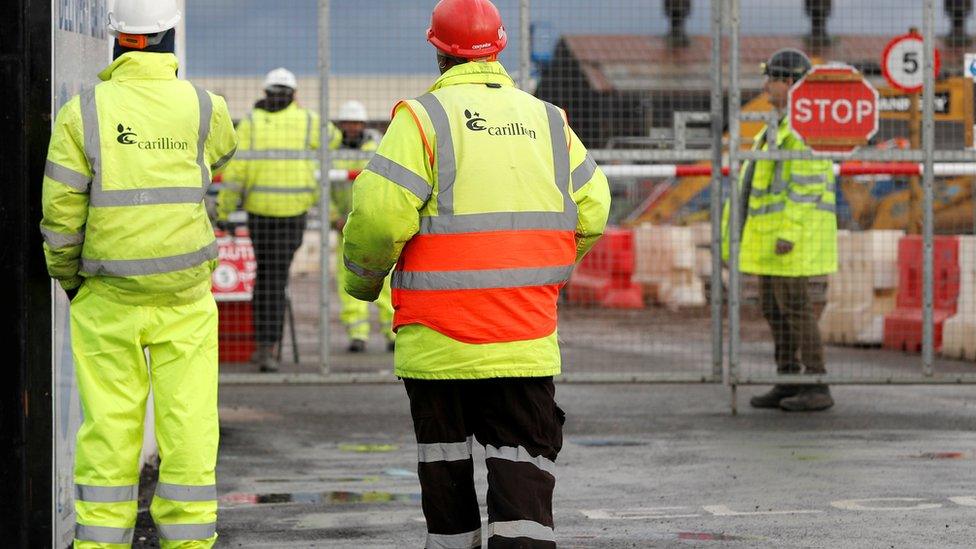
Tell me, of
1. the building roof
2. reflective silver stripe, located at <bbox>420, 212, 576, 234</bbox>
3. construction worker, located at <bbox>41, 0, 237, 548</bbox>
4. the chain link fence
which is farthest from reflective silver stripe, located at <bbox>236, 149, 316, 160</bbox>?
reflective silver stripe, located at <bbox>420, 212, 576, 234</bbox>

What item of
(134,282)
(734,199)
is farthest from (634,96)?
(134,282)

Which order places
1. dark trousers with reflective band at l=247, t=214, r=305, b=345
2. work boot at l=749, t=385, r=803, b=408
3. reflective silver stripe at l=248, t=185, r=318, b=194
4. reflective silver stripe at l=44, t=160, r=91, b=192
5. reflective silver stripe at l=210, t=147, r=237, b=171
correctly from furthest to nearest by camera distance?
reflective silver stripe at l=248, t=185, r=318, b=194 → dark trousers with reflective band at l=247, t=214, r=305, b=345 → work boot at l=749, t=385, r=803, b=408 → reflective silver stripe at l=210, t=147, r=237, b=171 → reflective silver stripe at l=44, t=160, r=91, b=192

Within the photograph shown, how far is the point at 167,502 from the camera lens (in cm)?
549

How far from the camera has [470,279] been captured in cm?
477

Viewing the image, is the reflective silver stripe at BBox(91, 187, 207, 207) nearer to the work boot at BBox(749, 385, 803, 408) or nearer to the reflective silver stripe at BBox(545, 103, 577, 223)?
the reflective silver stripe at BBox(545, 103, 577, 223)

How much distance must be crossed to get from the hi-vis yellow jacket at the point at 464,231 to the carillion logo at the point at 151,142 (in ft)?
3.18

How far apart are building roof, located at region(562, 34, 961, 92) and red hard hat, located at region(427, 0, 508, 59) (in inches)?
207

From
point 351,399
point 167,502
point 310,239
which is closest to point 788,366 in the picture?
point 351,399

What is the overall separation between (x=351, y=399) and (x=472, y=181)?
6.80 meters

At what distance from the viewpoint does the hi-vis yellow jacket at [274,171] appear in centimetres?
1145

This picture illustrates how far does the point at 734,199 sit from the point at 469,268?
5575 millimetres

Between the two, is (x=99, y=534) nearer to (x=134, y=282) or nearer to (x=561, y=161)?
(x=134, y=282)

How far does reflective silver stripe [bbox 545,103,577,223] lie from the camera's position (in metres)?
4.95

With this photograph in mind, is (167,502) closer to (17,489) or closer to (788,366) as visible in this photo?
(17,489)
